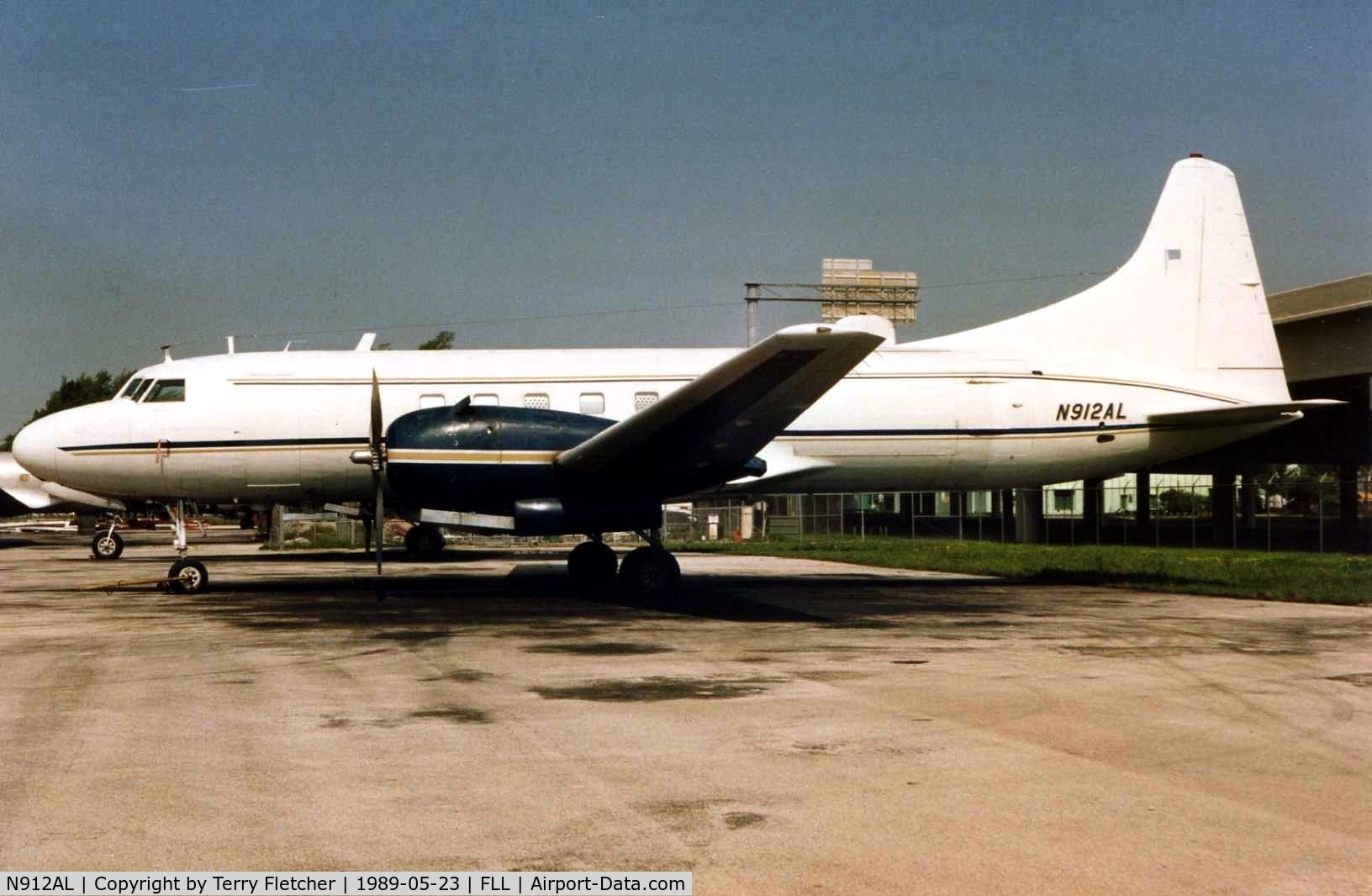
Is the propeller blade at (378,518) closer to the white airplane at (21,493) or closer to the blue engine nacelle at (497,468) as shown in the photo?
the blue engine nacelle at (497,468)

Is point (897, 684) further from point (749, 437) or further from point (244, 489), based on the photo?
point (244, 489)

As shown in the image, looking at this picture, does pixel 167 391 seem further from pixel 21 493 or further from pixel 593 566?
pixel 21 493

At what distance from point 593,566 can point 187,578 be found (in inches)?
251

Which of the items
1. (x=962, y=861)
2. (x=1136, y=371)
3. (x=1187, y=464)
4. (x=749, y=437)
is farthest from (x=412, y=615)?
(x=1187, y=464)

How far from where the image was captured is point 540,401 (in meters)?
19.0

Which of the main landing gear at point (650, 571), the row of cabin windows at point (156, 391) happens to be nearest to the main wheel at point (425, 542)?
the row of cabin windows at point (156, 391)

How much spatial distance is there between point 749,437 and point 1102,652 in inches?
230

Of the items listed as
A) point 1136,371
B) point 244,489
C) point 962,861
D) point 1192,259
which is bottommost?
point 962,861

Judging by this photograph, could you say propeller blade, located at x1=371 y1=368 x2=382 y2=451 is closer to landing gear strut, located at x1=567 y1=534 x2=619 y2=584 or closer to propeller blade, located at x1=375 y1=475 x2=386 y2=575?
propeller blade, located at x1=375 y1=475 x2=386 y2=575

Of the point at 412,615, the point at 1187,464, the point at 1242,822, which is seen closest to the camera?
the point at 1242,822

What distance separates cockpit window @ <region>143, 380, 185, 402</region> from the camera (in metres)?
19.0

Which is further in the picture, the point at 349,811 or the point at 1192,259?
the point at 1192,259

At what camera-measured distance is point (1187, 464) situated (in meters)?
48.9

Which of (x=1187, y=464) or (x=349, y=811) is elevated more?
(x=1187, y=464)
